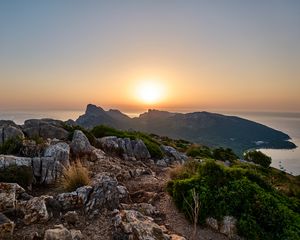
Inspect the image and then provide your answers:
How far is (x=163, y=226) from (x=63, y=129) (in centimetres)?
1372

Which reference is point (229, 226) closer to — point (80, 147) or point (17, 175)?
point (17, 175)

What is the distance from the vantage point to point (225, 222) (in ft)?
28.0

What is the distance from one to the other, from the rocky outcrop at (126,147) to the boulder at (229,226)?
10.3m

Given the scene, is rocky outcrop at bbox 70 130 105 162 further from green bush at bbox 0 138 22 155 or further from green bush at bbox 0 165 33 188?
green bush at bbox 0 165 33 188

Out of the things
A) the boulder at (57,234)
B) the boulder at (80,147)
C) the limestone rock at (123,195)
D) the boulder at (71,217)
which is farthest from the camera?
the boulder at (80,147)

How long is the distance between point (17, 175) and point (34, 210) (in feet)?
8.51

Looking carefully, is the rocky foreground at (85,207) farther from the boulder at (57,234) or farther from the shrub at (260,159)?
the shrub at (260,159)

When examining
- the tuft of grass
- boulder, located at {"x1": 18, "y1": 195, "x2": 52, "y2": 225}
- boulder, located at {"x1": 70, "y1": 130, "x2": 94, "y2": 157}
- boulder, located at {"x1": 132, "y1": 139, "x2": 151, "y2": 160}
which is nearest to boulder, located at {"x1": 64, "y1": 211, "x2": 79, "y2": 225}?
boulder, located at {"x1": 18, "y1": 195, "x2": 52, "y2": 225}

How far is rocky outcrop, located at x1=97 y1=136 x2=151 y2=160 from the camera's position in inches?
735

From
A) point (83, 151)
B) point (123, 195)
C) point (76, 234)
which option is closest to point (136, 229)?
point (76, 234)

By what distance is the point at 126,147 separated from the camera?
771 inches

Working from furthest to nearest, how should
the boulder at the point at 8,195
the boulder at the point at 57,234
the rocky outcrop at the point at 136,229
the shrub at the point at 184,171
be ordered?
the shrub at the point at 184,171 → the boulder at the point at 8,195 → the rocky outcrop at the point at 136,229 → the boulder at the point at 57,234

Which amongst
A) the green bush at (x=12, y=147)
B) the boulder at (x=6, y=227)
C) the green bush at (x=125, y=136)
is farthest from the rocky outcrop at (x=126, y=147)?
the boulder at (x=6, y=227)

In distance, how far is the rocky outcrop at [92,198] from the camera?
910cm
